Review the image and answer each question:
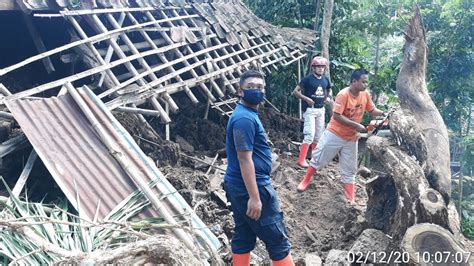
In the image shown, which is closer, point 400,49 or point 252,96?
point 252,96

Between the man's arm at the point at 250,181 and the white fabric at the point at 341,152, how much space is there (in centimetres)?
262

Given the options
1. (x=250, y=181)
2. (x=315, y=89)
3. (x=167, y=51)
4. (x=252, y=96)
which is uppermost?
(x=167, y=51)

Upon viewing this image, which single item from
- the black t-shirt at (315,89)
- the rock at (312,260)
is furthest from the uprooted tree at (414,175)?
the black t-shirt at (315,89)

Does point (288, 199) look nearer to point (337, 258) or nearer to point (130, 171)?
point (337, 258)

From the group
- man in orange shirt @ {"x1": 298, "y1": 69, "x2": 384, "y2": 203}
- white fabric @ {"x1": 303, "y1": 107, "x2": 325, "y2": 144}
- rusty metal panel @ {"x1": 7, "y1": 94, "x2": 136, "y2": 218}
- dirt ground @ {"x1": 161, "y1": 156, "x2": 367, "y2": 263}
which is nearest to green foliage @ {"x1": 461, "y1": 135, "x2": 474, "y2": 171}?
dirt ground @ {"x1": 161, "y1": 156, "x2": 367, "y2": 263}

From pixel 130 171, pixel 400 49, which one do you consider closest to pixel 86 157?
pixel 130 171

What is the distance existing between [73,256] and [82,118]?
1992 mm

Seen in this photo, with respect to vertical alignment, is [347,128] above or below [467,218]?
above

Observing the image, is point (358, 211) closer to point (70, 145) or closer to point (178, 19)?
point (70, 145)

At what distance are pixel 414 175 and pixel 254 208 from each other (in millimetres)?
1887

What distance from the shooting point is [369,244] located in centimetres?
456

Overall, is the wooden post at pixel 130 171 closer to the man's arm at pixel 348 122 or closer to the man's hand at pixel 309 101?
the man's arm at pixel 348 122

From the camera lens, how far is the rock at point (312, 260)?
458cm

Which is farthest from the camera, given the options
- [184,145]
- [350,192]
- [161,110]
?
[184,145]
